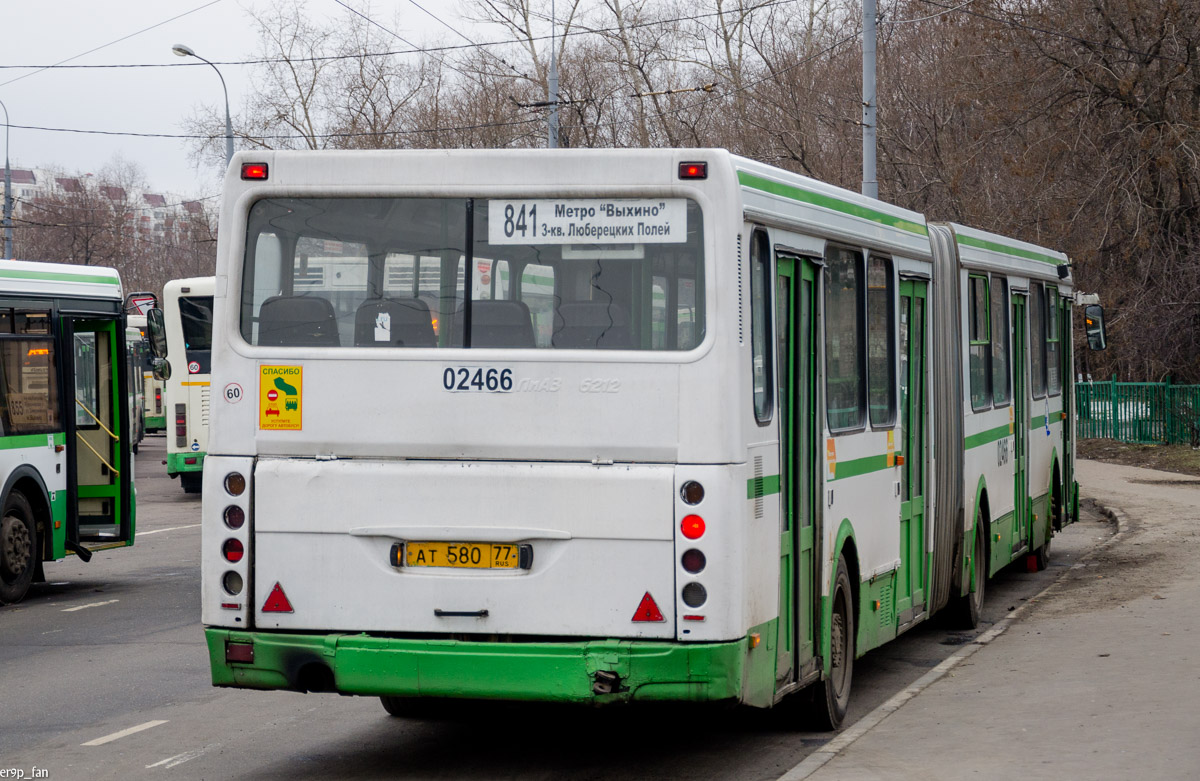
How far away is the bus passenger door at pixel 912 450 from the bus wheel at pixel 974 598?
153 cm

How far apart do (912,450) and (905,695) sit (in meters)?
1.70

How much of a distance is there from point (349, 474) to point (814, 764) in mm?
2401

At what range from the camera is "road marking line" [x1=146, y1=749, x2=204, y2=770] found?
761cm

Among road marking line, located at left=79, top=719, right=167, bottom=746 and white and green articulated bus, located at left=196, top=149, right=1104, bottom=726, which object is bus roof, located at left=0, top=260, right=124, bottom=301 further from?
white and green articulated bus, located at left=196, top=149, right=1104, bottom=726

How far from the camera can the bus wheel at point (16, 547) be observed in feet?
44.2

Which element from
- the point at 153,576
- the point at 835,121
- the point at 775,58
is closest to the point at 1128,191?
the point at 835,121

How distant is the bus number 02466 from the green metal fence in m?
27.4

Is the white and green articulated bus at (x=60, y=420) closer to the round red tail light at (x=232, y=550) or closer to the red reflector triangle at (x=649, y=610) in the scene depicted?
the round red tail light at (x=232, y=550)

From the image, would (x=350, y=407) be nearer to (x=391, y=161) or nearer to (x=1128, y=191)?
(x=391, y=161)

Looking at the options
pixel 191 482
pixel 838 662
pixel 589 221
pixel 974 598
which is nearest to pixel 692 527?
pixel 589 221

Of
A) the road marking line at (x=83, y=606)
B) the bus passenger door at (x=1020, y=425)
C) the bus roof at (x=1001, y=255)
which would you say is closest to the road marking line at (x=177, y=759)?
the road marking line at (x=83, y=606)

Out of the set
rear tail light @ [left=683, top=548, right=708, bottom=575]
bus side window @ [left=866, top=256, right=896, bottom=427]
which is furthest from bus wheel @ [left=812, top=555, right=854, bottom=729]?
rear tail light @ [left=683, top=548, right=708, bottom=575]

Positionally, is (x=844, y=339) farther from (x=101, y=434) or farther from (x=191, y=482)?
(x=191, y=482)

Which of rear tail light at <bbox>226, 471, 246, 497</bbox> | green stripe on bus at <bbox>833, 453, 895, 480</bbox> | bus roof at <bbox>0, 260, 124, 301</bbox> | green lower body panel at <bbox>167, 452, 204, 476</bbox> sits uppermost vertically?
bus roof at <bbox>0, 260, 124, 301</bbox>
